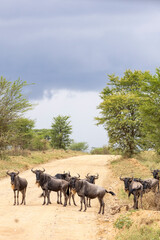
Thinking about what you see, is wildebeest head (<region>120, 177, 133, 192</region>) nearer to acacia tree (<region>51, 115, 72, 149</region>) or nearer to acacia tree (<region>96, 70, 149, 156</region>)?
acacia tree (<region>96, 70, 149, 156</region>)

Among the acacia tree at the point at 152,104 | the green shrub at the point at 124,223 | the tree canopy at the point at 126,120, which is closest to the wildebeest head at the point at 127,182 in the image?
the green shrub at the point at 124,223

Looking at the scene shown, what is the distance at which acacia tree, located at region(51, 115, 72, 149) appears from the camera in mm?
65500

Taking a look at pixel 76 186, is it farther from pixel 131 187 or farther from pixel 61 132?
pixel 61 132

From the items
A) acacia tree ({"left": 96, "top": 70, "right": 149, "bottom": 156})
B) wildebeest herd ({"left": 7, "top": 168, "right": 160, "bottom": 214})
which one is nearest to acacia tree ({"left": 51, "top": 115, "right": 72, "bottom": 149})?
acacia tree ({"left": 96, "top": 70, "right": 149, "bottom": 156})

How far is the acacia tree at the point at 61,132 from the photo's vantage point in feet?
215

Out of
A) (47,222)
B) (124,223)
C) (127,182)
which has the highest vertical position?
(127,182)

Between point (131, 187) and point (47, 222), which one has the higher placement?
point (131, 187)

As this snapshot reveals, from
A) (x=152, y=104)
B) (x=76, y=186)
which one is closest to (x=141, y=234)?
(x=76, y=186)

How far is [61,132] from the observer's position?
65688 mm

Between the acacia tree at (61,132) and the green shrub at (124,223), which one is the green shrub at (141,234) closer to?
the green shrub at (124,223)

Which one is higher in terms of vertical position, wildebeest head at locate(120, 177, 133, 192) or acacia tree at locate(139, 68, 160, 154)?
acacia tree at locate(139, 68, 160, 154)

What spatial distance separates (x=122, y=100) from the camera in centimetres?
3681

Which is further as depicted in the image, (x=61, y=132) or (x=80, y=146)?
(x=80, y=146)

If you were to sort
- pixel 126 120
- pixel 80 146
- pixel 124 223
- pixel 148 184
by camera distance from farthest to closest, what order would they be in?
pixel 80 146 < pixel 126 120 < pixel 148 184 < pixel 124 223
